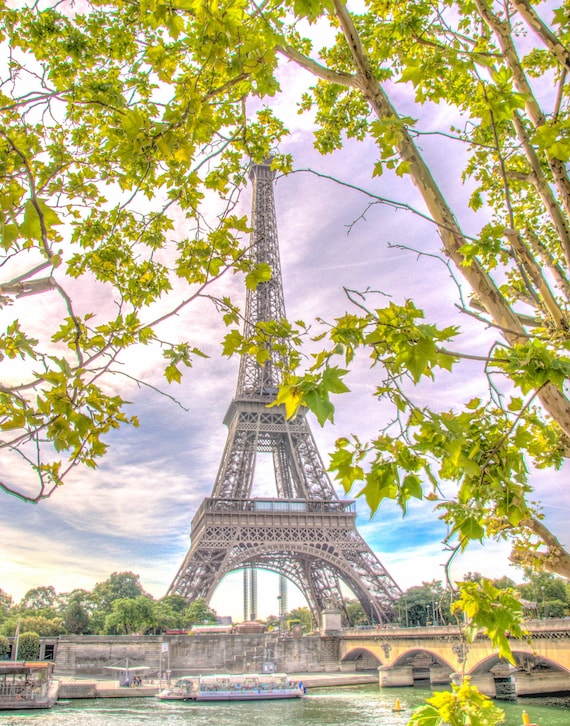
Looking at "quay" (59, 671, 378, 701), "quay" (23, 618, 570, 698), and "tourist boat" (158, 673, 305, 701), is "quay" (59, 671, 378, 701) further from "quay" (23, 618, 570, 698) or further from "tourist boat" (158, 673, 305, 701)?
"tourist boat" (158, 673, 305, 701)

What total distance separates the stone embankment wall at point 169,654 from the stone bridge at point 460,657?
7007mm

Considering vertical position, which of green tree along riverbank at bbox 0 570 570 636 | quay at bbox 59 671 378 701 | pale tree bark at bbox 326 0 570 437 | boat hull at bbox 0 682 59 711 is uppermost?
pale tree bark at bbox 326 0 570 437

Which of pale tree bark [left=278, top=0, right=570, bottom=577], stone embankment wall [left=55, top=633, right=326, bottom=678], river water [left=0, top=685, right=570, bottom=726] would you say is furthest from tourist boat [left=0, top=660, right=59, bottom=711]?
pale tree bark [left=278, top=0, right=570, bottom=577]

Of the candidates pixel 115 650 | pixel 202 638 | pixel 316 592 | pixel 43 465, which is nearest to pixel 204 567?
pixel 202 638

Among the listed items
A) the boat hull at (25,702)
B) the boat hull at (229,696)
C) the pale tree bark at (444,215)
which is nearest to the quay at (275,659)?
the boat hull at (229,696)

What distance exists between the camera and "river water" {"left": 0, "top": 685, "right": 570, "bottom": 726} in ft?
77.8

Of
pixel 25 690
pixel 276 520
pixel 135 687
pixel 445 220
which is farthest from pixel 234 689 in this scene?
pixel 445 220

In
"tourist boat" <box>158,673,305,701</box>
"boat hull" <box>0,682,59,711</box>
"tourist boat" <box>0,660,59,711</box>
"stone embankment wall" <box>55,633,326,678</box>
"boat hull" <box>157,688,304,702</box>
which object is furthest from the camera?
"stone embankment wall" <box>55,633,326,678</box>

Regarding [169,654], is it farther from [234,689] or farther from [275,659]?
[234,689]

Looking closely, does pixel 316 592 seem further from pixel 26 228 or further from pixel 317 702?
pixel 26 228

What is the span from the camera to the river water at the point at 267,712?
2372cm

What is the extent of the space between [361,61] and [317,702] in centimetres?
3258

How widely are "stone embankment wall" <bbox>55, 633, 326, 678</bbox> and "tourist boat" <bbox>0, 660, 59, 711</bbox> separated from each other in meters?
10.5

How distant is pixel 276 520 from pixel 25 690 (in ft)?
70.5
